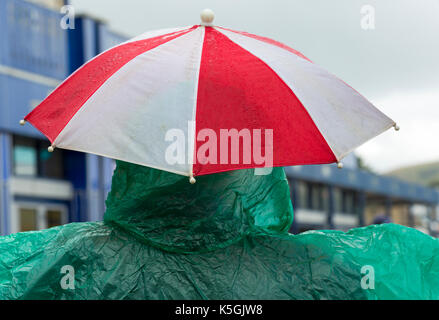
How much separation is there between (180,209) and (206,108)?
592mm

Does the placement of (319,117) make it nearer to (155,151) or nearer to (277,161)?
(277,161)

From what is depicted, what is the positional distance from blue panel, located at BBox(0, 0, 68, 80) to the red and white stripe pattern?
54.1ft

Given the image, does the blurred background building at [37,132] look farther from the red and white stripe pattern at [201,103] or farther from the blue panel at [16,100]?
the red and white stripe pattern at [201,103]

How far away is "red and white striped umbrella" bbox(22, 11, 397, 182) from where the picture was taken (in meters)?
2.93

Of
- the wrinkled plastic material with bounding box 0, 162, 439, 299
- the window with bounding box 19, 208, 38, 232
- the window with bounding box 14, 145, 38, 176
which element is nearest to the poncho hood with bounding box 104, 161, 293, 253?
the wrinkled plastic material with bounding box 0, 162, 439, 299

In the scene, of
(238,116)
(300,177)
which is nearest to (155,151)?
(238,116)

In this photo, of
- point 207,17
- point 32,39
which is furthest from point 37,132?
point 207,17

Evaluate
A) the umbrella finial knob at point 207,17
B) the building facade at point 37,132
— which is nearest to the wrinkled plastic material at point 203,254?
the umbrella finial knob at point 207,17

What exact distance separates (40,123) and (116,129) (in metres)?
0.55

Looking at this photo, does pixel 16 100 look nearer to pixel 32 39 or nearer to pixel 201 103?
pixel 32 39

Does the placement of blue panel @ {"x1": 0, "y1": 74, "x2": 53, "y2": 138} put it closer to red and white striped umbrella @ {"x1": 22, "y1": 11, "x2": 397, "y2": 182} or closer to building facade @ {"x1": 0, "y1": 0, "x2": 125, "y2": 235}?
building facade @ {"x1": 0, "y1": 0, "x2": 125, "y2": 235}

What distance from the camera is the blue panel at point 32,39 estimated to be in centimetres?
1884

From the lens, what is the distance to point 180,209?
336cm
